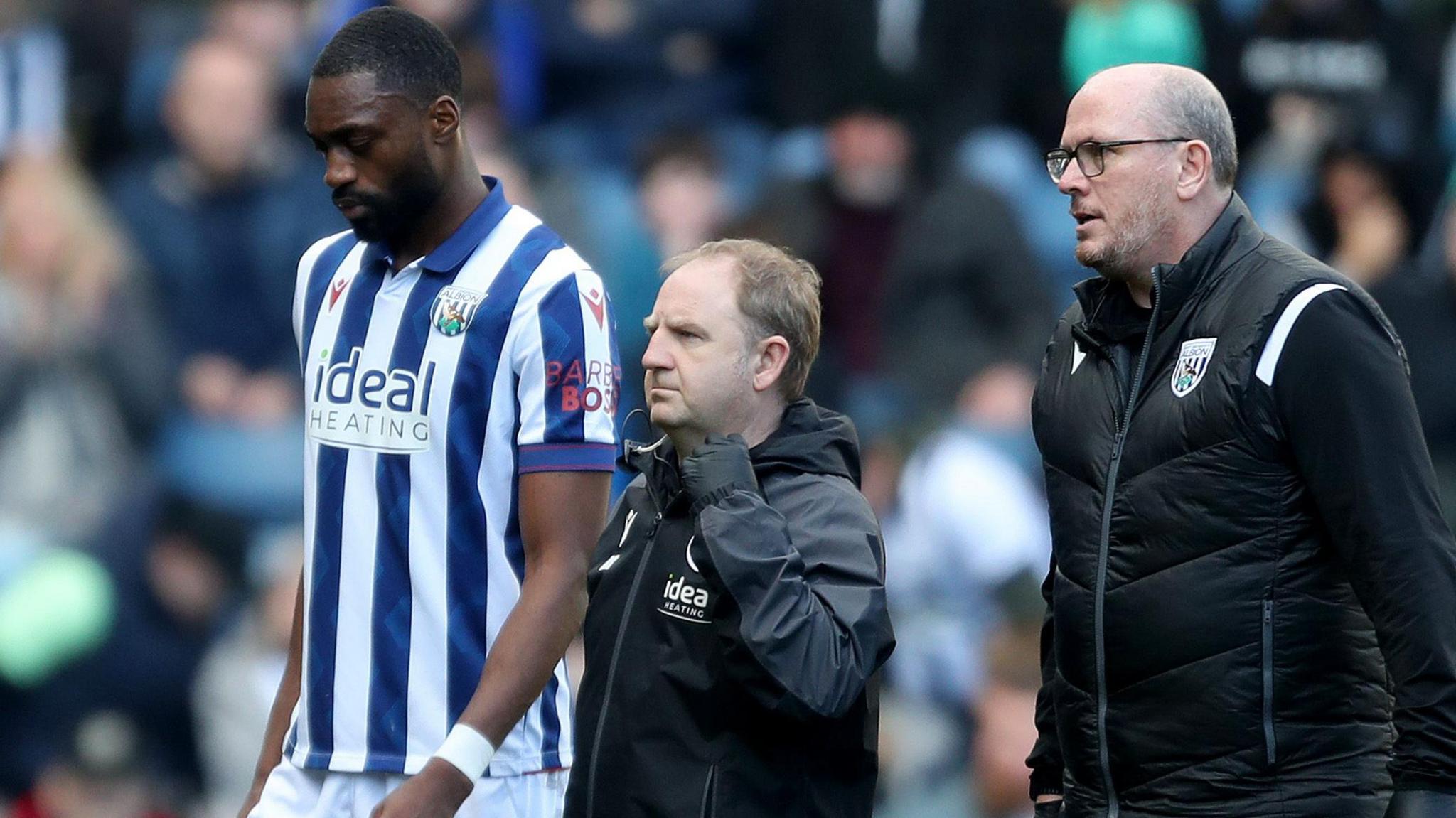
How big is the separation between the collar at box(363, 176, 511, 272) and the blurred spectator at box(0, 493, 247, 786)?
4.29 metres

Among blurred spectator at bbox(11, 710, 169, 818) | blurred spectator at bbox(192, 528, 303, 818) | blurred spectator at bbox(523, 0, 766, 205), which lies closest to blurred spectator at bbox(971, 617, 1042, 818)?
blurred spectator at bbox(523, 0, 766, 205)

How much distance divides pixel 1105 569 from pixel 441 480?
40.2 inches

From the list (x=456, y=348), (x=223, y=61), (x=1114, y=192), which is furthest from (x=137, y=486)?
(x=1114, y=192)

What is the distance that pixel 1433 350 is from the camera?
316 inches

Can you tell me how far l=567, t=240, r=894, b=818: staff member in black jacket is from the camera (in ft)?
9.71

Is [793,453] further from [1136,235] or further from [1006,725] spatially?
[1006,725]

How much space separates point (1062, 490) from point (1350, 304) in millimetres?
545

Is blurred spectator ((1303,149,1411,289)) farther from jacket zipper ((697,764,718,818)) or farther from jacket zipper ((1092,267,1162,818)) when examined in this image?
jacket zipper ((697,764,718,818))

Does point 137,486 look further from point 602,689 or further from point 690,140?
point 602,689

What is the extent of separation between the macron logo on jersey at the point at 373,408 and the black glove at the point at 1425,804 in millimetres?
1509

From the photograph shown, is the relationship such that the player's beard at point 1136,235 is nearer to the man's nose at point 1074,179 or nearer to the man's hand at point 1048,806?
the man's nose at point 1074,179

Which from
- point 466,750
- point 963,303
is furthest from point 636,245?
point 466,750

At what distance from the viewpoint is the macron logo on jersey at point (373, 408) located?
10.4 ft

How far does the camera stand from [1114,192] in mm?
3195
